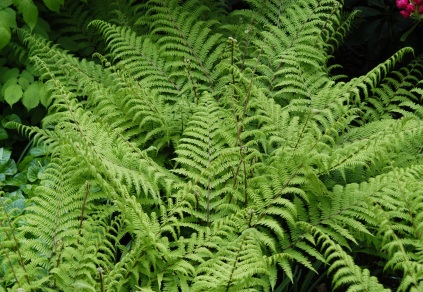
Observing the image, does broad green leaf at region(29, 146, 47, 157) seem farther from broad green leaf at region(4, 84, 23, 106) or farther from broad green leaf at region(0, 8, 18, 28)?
broad green leaf at region(0, 8, 18, 28)

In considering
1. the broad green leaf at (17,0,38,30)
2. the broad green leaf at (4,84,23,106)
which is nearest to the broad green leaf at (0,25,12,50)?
the broad green leaf at (17,0,38,30)

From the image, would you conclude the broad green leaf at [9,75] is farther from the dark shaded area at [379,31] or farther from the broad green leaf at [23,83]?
the dark shaded area at [379,31]

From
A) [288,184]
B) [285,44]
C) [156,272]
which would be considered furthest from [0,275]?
[285,44]

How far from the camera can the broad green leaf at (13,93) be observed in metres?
3.30

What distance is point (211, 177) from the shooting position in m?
2.76

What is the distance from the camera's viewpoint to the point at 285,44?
11.7ft

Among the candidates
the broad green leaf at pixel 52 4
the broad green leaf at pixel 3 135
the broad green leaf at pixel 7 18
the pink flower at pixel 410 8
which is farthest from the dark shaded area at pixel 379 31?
the broad green leaf at pixel 3 135

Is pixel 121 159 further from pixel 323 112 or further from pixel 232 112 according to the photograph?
pixel 323 112

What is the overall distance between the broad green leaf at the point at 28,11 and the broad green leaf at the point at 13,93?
0.37 metres

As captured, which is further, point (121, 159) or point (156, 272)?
point (121, 159)

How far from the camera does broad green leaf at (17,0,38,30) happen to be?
10.7ft

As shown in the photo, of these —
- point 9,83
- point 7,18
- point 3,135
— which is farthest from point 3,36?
point 3,135

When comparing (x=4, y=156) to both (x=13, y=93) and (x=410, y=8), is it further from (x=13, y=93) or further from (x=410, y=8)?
(x=410, y=8)

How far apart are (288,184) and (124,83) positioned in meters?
1.06
